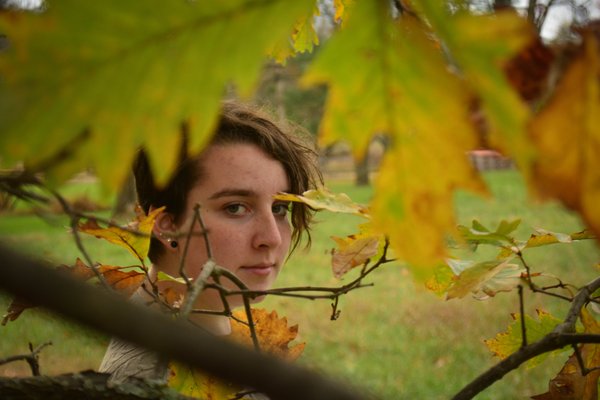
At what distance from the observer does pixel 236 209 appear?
3.52 feet

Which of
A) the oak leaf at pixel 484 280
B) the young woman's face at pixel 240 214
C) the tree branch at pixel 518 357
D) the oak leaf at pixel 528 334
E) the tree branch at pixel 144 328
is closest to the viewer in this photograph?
the tree branch at pixel 144 328

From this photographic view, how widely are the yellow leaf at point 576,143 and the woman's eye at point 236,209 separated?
2.64 ft

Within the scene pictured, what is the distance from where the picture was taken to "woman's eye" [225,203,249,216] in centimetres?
106

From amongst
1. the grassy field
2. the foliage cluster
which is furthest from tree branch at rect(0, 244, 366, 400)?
the grassy field

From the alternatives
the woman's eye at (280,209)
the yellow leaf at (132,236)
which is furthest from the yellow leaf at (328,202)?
the woman's eye at (280,209)

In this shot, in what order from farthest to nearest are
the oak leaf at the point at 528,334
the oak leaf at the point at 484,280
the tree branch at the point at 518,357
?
the oak leaf at the point at 528,334 < the oak leaf at the point at 484,280 < the tree branch at the point at 518,357

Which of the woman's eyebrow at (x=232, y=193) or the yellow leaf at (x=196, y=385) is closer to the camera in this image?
the yellow leaf at (x=196, y=385)

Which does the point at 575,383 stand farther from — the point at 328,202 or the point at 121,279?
the point at 121,279

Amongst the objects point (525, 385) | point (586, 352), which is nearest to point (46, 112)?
point (586, 352)

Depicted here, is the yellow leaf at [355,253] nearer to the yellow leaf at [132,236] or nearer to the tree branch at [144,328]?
the yellow leaf at [132,236]

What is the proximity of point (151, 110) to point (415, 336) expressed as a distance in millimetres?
4138

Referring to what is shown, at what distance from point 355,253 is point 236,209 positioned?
0.40 m

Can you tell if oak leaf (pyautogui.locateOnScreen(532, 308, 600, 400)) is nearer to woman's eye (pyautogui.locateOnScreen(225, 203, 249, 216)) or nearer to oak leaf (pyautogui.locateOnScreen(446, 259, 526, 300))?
oak leaf (pyautogui.locateOnScreen(446, 259, 526, 300))

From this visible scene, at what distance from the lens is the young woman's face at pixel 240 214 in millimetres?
1013
